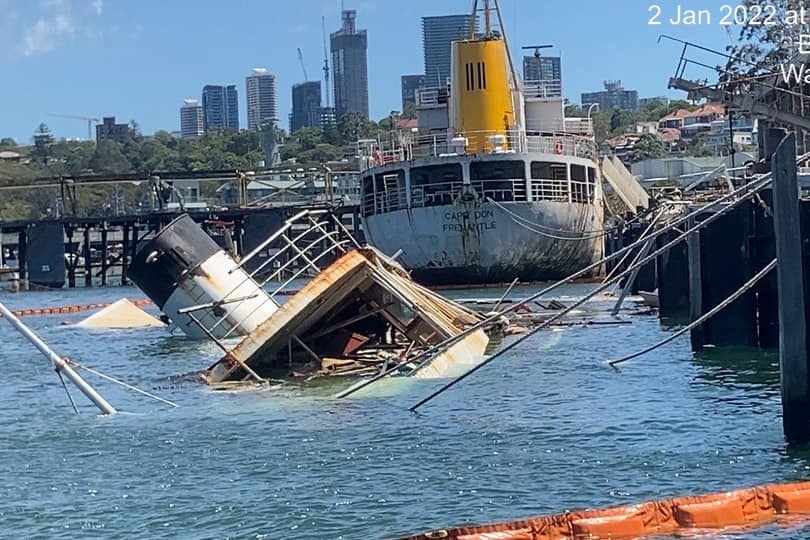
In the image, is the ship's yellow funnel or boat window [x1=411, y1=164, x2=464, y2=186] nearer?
boat window [x1=411, y1=164, x2=464, y2=186]

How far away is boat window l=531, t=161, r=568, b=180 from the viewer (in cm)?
6438

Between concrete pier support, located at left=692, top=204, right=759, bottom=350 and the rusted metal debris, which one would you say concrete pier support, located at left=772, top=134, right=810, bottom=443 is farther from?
concrete pier support, located at left=692, top=204, right=759, bottom=350

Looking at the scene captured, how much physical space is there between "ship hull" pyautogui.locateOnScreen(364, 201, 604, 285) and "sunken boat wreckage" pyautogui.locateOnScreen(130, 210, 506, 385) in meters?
28.3

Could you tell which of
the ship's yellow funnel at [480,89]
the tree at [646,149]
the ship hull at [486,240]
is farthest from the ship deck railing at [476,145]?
the tree at [646,149]

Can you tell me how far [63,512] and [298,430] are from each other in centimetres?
489

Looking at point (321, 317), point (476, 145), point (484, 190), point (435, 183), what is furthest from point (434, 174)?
point (321, 317)

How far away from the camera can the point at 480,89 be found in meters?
68.8

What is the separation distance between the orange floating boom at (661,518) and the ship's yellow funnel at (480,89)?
2159 inches

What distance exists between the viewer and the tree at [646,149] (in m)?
159

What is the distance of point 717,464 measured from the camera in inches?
606

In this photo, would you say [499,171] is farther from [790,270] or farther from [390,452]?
[790,270]

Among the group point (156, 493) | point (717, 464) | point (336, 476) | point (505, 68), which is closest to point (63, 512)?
point (156, 493)

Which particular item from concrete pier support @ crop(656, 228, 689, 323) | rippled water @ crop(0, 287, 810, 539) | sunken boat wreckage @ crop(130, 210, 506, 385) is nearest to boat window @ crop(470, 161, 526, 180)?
concrete pier support @ crop(656, 228, 689, 323)

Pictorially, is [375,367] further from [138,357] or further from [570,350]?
[138,357]
